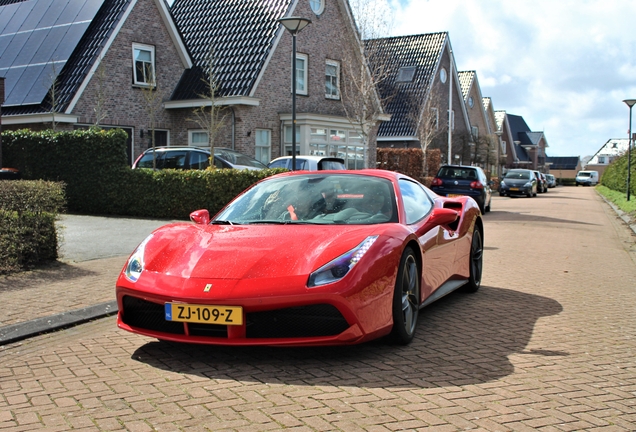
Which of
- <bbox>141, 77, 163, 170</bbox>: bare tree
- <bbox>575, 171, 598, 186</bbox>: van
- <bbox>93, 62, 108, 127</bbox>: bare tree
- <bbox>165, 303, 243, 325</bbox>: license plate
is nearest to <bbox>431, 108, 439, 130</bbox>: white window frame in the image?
<bbox>141, 77, 163, 170</bbox>: bare tree

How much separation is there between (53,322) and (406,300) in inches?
118

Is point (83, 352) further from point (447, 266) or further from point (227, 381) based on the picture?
point (447, 266)

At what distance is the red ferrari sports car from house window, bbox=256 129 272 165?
Answer: 66.4 feet

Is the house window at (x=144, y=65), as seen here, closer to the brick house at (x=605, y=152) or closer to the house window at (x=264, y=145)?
the house window at (x=264, y=145)

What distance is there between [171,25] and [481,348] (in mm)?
22485

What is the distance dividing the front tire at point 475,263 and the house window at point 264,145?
61.8 feet

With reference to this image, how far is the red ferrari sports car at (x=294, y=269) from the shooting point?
4652 mm

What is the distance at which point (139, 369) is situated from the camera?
480 cm

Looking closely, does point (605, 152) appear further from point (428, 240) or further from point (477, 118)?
point (428, 240)

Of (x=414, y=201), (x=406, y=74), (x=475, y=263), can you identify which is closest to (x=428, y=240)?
(x=414, y=201)

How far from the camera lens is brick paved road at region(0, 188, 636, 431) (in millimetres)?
3836

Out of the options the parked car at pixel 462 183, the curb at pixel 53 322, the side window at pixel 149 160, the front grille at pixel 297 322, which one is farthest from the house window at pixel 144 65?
the front grille at pixel 297 322

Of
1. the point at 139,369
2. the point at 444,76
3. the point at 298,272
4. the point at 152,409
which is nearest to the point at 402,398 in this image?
the point at 298,272

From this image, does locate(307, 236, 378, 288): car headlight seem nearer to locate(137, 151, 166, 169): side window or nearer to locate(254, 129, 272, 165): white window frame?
locate(137, 151, 166, 169): side window
